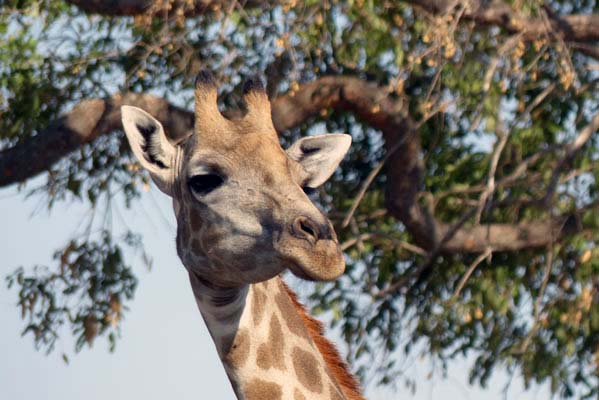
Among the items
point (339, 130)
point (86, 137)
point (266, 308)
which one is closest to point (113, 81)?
point (86, 137)

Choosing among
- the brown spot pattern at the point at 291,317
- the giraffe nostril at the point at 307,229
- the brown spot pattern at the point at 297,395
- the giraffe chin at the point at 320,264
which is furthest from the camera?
the brown spot pattern at the point at 291,317

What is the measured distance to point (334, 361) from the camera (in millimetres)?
6129

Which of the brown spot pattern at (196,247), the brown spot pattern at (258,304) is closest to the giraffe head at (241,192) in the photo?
the brown spot pattern at (196,247)

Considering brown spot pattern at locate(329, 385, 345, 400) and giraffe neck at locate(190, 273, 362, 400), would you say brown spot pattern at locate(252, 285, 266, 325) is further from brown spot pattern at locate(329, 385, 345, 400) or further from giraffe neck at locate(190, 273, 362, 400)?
brown spot pattern at locate(329, 385, 345, 400)

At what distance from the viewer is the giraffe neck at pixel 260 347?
576 cm

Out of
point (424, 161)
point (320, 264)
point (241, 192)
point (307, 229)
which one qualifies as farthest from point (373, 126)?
point (320, 264)

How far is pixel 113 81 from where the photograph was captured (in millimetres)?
11078

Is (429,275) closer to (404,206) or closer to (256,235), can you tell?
(404,206)

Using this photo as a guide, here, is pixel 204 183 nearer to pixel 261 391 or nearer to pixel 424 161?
pixel 261 391

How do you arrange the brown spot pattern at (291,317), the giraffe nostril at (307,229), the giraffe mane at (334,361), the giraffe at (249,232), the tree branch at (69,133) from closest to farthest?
the giraffe nostril at (307,229), the giraffe at (249,232), the brown spot pattern at (291,317), the giraffe mane at (334,361), the tree branch at (69,133)

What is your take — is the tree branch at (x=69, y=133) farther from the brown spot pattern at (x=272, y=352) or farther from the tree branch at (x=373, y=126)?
the brown spot pattern at (x=272, y=352)

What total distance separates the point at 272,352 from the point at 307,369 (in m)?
0.16

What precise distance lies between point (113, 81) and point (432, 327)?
2928 mm

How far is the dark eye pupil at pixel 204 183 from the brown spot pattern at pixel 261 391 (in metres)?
0.74
